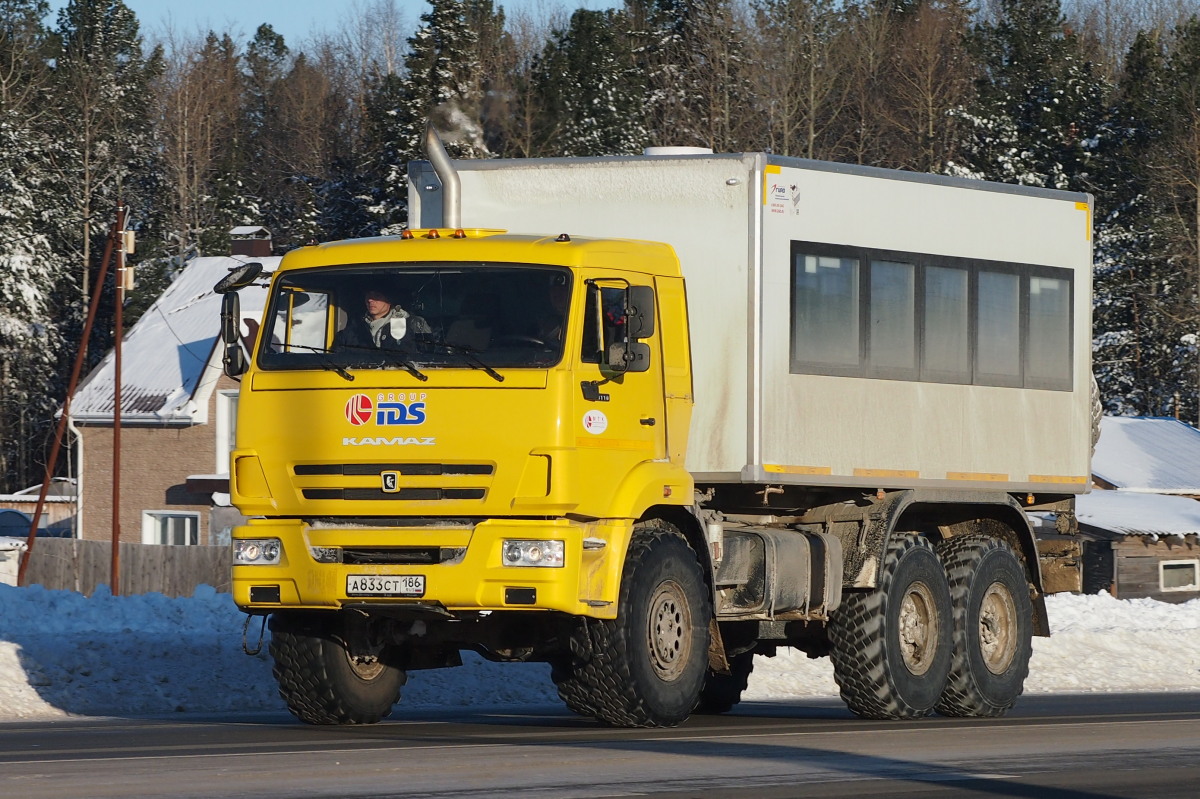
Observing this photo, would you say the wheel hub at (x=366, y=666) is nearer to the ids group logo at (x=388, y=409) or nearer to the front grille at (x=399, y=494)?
the front grille at (x=399, y=494)

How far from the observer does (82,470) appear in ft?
171

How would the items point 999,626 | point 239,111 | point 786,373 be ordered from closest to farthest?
point 786,373 → point 999,626 → point 239,111

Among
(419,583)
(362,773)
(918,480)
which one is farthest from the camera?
(918,480)

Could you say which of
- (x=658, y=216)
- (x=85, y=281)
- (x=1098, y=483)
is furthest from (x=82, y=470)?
(x=658, y=216)

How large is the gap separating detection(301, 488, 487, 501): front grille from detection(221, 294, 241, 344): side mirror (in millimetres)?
1127

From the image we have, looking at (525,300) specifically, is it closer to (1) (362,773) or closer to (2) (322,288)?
(2) (322,288)

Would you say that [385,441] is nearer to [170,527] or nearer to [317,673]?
[317,673]

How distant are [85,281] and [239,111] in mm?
16498

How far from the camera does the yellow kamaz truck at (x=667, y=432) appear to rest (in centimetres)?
1231

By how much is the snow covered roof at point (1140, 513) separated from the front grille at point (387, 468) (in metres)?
30.3

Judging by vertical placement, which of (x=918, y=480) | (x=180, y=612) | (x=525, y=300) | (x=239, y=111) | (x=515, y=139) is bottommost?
(x=180, y=612)

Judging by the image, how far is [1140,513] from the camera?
4312 centimetres

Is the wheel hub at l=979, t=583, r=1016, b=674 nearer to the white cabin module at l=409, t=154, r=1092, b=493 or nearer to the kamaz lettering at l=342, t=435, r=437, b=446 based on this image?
the white cabin module at l=409, t=154, r=1092, b=493

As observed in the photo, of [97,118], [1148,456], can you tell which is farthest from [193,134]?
[1148,456]
